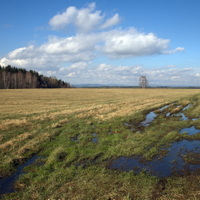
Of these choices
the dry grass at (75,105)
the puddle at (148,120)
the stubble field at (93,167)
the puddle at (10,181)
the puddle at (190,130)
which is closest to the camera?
the stubble field at (93,167)

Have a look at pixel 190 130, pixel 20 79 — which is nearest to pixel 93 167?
pixel 190 130

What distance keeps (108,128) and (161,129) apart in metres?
4.64

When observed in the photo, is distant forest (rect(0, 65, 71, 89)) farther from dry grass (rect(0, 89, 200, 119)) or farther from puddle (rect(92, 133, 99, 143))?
puddle (rect(92, 133, 99, 143))

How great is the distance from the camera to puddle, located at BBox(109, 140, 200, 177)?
26.8 feet

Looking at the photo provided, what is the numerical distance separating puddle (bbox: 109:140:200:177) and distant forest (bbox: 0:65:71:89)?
117406 millimetres

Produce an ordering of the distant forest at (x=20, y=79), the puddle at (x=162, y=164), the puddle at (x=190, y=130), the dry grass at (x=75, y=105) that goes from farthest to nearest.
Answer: the distant forest at (x=20, y=79) → the dry grass at (x=75, y=105) → the puddle at (x=190, y=130) → the puddle at (x=162, y=164)

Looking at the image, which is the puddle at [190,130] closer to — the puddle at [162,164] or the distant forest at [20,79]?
the puddle at [162,164]

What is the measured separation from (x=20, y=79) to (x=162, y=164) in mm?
125459

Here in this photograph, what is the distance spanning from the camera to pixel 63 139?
13.1m

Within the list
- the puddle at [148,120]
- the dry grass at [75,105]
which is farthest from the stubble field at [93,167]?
the dry grass at [75,105]

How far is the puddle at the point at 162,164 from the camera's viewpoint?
8156 mm

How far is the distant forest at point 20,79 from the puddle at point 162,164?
11741 cm

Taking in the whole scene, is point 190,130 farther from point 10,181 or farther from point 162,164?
point 10,181

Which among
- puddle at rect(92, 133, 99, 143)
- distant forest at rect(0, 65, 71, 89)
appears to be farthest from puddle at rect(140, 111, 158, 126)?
distant forest at rect(0, 65, 71, 89)
